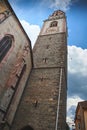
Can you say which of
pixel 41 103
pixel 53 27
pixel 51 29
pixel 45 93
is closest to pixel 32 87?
pixel 45 93

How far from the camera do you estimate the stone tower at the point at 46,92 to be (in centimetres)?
1053

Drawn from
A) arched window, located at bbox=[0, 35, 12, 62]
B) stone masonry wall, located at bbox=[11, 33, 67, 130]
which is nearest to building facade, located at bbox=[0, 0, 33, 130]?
arched window, located at bbox=[0, 35, 12, 62]

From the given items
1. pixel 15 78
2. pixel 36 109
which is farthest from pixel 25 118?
pixel 15 78

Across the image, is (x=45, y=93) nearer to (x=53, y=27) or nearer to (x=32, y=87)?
(x=32, y=87)

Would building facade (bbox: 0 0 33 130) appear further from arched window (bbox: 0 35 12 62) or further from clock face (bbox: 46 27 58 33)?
clock face (bbox: 46 27 58 33)

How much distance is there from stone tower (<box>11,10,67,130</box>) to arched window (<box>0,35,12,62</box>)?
3.89m

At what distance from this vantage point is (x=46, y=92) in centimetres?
1222

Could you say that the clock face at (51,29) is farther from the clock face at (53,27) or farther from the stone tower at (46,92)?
the stone tower at (46,92)

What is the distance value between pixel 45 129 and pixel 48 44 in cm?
1017

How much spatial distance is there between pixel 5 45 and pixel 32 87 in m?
4.22

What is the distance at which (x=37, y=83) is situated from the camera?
13344mm

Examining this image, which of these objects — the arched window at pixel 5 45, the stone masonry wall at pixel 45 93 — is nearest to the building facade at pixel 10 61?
the arched window at pixel 5 45

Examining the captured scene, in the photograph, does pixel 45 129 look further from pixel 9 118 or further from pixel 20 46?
pixel 20 46

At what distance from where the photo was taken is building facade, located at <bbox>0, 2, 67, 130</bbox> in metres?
10.4
